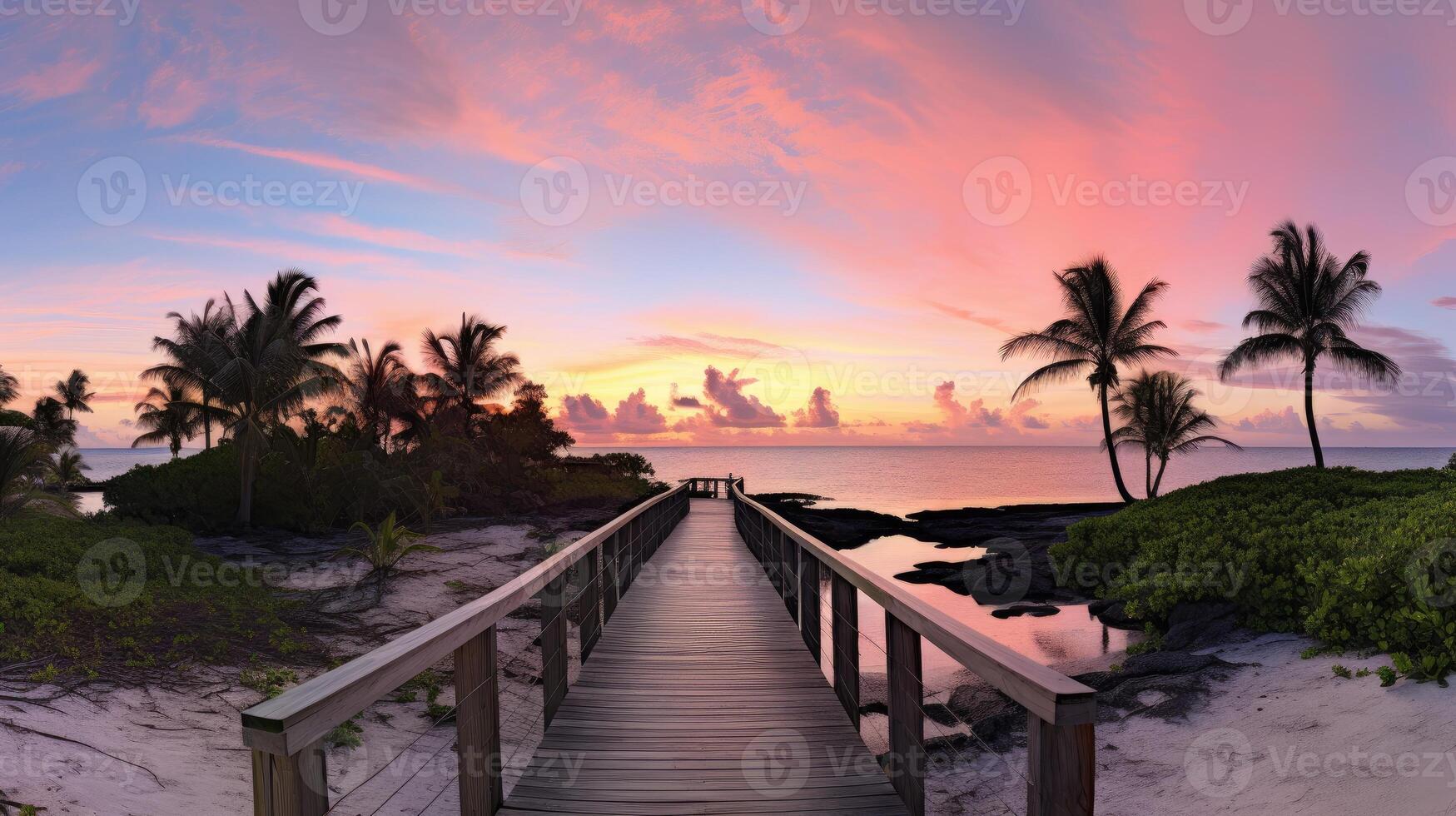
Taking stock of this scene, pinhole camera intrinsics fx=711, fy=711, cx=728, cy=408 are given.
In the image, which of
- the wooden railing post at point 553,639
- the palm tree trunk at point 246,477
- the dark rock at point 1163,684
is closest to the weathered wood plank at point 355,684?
the wooden railing post at point 553,639

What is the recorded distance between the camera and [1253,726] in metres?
5.82

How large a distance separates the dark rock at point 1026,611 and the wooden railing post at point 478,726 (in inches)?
496

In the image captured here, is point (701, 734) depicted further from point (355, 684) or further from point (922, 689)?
point (355, 684)

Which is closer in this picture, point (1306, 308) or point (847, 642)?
point (847, 642)

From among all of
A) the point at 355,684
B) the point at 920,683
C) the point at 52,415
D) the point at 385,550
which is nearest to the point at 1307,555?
Result: the point at 920,683

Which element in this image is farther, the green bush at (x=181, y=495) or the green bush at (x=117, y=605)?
the green bush at (x=181, y=495)

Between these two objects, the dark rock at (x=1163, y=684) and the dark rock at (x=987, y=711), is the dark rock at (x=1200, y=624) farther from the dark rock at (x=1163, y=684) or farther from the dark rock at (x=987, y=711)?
the dark rock at (x=987, y=711)

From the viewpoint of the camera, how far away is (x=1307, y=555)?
7098mm

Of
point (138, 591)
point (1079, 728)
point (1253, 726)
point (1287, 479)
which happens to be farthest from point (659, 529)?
point (1079, 728)

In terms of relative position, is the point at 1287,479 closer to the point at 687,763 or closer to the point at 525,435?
the point at 687,763

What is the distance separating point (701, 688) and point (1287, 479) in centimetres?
1068

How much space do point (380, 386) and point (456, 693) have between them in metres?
25.4

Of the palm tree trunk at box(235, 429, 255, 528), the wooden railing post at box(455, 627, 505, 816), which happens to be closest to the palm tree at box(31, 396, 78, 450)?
the palm tree trunk at box(235, 429, 255, 528)

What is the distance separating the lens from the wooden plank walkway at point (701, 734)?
3111 mm
